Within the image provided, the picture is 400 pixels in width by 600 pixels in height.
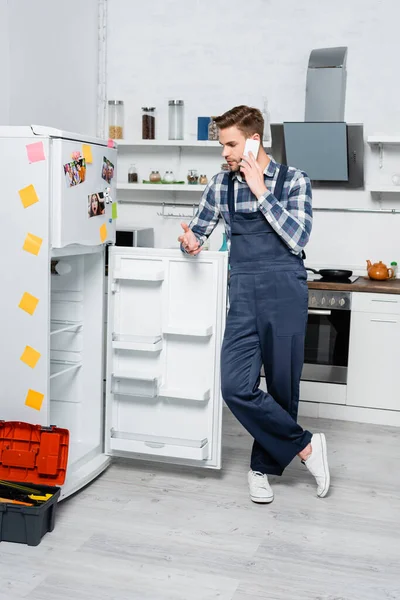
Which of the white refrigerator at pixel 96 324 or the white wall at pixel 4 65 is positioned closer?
the white refrigerator at pixel 96 324

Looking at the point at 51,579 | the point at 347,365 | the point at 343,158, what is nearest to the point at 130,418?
the point at 51,579

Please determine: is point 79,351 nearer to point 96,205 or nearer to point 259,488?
point 96,205

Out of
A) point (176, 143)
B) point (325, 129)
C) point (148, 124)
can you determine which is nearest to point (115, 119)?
point (148, 124)

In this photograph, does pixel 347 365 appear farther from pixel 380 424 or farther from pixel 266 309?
pixel 266 309

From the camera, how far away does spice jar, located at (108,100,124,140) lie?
5039mm

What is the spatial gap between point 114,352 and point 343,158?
2012 mm

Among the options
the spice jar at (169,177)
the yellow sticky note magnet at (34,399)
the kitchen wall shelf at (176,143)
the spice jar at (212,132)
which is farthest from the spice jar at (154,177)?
the yellow sticky note magnet at (34,399)

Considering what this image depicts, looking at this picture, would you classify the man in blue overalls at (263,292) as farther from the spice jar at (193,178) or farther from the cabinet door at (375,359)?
the spice jar at (193,178)

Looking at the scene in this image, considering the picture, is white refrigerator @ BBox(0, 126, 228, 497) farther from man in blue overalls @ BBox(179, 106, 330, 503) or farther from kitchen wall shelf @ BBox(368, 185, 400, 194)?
kitchen wall shelf @ BBox(368, 185, 400, 194)

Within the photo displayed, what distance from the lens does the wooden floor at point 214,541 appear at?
8.00 ft

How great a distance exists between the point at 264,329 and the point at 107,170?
1.03m

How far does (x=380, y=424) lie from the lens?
4.48 metres

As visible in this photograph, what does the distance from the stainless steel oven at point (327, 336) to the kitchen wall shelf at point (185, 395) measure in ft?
4.24

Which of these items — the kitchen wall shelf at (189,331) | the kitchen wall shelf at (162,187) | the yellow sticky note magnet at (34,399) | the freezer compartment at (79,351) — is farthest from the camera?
the kitchen wall shelf at (162,187)
